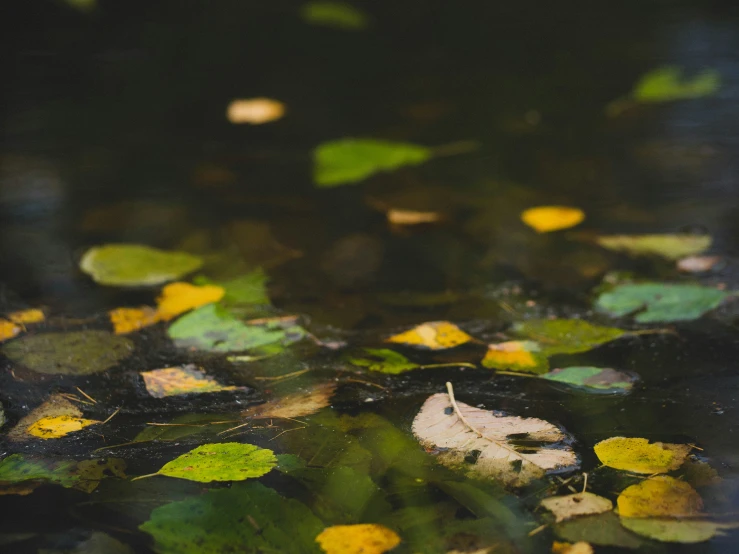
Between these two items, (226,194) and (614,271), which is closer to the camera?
(614,271)

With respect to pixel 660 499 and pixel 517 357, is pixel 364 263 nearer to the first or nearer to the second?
pixel 517 357

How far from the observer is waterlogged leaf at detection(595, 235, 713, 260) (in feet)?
4.19

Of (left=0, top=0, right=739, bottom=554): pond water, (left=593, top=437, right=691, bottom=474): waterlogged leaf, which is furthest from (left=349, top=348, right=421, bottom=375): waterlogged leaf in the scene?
(left=593, top=437, right=691, bottom=474): waterlogged leaf

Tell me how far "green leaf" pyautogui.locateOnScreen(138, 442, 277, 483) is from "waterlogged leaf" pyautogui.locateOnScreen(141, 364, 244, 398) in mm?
134

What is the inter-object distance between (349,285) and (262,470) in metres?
0.53

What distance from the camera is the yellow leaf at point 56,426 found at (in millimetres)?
796

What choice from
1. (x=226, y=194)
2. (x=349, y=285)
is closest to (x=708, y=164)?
(x=349, y=285)

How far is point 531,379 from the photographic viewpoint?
898mm

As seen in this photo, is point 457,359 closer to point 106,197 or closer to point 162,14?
point 106,197

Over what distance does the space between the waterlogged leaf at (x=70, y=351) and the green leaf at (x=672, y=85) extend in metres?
1.40

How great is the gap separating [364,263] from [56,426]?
2.01ft

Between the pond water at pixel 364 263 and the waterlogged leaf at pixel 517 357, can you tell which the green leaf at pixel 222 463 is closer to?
the pond water at pixel 364 263

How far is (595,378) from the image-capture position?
2.91 feet

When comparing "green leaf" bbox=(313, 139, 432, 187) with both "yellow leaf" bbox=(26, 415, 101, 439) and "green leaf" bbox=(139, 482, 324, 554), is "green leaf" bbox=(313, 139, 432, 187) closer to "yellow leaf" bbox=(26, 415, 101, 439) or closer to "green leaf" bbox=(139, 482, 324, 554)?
"yellow leaf" bbox=(26, 415, 101, 439)
